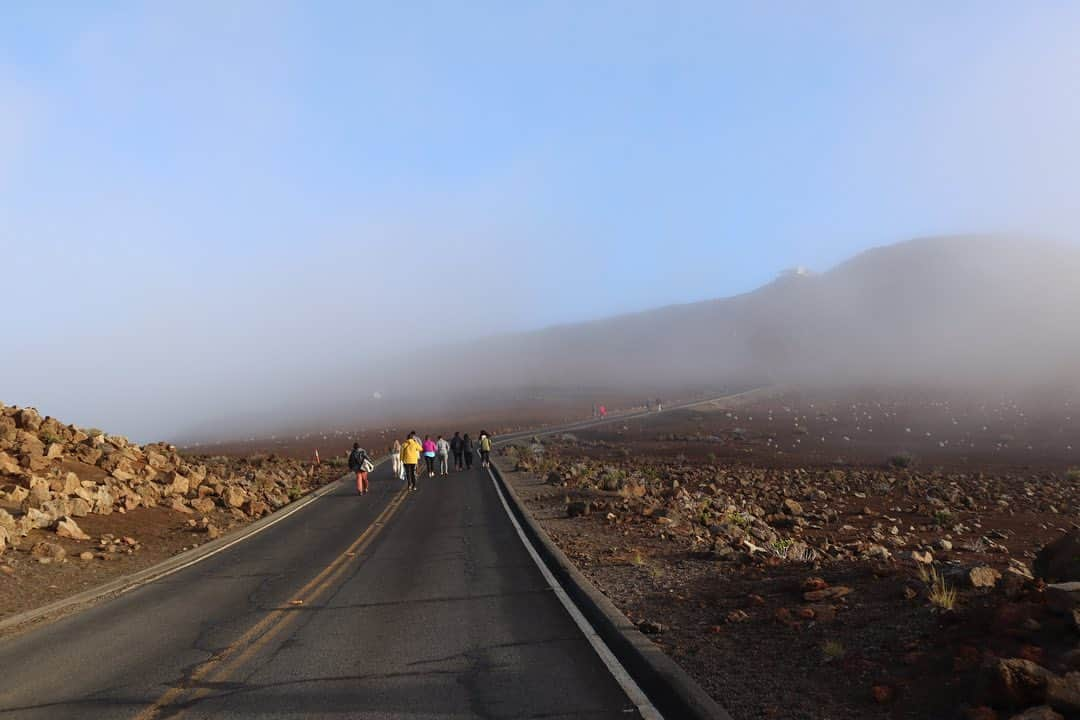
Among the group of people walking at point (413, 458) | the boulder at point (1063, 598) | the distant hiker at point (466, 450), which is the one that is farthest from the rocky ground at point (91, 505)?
the boulder at point (1063, 598)

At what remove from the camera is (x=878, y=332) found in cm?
14688

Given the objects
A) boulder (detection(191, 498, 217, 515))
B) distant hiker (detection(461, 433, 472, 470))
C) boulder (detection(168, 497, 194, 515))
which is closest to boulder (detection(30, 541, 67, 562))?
boulder (detection(168, 497, 194, 515))

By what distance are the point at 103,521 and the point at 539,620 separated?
1375 centimetres

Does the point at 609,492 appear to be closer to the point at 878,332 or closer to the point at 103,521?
the point at 103,521

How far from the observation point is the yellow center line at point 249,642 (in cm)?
682

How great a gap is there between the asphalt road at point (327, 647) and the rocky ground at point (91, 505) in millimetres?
1882

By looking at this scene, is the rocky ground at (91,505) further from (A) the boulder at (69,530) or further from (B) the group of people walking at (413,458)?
(B) the group of people walking at (413,458)

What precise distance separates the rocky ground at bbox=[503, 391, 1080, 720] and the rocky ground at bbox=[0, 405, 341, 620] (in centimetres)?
815

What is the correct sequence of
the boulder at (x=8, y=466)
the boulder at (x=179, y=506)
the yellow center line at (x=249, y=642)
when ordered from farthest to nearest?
the boulder at (x=179, y=506), the boulder at (x=8, y=466), the yellow center line at (x=249, y=642)

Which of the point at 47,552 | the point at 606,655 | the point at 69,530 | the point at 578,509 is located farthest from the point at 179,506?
the point at 606,655

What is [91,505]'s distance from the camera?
62.1 ft

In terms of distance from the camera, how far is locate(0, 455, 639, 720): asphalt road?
21.3 feet

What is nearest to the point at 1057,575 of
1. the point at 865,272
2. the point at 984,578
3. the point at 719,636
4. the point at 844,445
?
the point at 984,578

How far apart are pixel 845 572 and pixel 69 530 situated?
48.4ft
